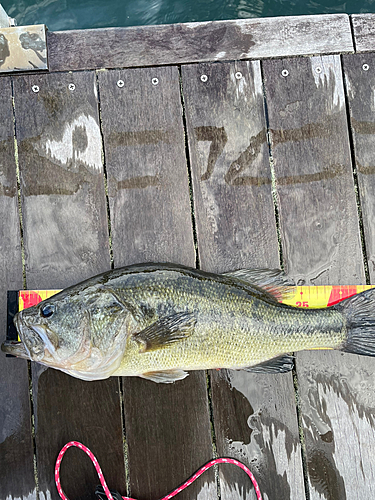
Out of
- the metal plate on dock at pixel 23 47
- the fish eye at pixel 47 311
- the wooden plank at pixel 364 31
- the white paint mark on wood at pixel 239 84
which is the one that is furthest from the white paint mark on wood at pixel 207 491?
the wooden plank at pixel 364 31

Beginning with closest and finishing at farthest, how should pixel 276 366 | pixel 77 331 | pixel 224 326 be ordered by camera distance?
pixel 77 331
pixel 224 326
pixel 276 366

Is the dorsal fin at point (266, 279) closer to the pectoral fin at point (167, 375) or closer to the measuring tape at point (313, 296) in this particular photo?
the measuring tape at point (313, 296)

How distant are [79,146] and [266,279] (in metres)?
1.64

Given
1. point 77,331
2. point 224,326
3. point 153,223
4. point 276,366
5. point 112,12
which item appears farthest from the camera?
point 112,12

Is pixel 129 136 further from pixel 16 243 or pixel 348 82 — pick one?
pixel 348 82

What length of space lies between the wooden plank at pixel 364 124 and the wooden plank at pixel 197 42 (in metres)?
0.16

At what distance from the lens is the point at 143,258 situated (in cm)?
287

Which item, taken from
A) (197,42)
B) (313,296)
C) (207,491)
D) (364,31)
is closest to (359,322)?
(313,296)

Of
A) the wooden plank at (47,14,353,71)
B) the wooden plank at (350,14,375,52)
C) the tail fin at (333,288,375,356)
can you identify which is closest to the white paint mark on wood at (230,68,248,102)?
the wooden plank at (47,14,353,71)

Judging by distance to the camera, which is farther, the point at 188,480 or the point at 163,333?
the point at 188,480

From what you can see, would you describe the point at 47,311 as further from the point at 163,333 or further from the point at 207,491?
the point at 207,491

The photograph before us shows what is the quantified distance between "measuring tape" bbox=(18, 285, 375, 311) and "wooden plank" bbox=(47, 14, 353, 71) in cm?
164

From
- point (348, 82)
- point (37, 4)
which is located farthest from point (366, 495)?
point (37, 4)

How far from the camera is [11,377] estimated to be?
2.83m
